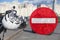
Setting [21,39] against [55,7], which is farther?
[55,7]

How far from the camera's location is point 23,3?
1230 inches

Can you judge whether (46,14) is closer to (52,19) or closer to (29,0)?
(52,19)

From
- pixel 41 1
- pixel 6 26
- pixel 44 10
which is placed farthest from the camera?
pixel 41 1

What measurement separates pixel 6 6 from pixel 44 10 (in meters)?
24.8

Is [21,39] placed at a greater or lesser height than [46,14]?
lesser

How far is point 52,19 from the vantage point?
773 cm

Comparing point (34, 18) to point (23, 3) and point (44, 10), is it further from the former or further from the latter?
point (23, 3)

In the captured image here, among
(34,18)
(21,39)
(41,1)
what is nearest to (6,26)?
(34,18)

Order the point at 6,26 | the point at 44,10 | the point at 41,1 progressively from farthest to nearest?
the point at 41,1, the point at 44,10, the point at 6,26

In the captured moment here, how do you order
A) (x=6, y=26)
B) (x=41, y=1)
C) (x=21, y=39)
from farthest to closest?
(x=41, y=1)
(x=21, y=39)
(x=6, y=26)

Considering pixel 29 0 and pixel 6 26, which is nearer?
pixel 6 26

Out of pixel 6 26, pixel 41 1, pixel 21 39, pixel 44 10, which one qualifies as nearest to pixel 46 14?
pixel 44 10

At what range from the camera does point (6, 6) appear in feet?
105

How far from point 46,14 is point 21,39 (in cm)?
479
